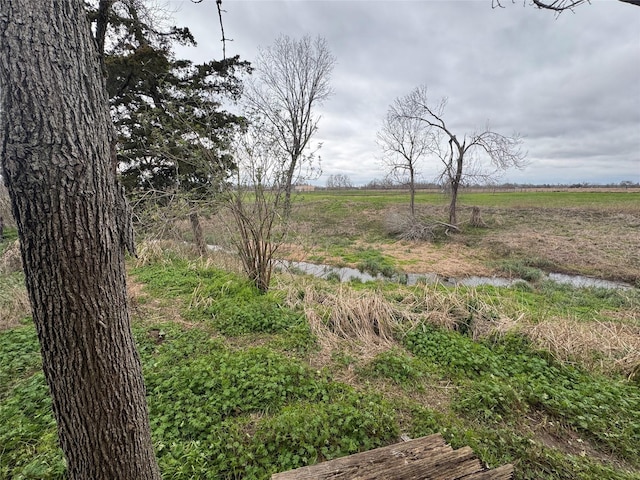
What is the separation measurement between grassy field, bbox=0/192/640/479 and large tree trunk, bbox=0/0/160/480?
1.04 meters

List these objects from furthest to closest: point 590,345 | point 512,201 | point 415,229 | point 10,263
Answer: point 512,201 → point 415,229 → point 10,263 → point 590,345

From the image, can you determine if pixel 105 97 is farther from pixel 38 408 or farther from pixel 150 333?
pixel 150 333

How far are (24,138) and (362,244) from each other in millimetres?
13748

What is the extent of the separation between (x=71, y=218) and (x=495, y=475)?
8.79 ft

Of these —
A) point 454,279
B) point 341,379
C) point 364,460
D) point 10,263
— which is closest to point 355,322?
point 341,379

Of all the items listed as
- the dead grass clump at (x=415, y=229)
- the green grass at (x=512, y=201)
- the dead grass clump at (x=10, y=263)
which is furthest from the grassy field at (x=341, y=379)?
the green grass at (x=512, y=201)

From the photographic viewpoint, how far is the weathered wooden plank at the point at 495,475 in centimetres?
177

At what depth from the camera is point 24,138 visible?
39.2 inches

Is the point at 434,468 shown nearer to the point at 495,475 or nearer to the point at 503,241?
the point at 495,475

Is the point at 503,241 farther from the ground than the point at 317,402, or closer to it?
closer to it

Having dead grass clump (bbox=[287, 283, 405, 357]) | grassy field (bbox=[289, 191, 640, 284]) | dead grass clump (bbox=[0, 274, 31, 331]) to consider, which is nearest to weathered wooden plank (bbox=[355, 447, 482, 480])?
dead grass clump (bbox=[287, 283, 405, 357])

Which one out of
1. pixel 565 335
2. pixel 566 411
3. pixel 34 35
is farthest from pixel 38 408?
pixel 565 335

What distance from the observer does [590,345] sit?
3.78 m

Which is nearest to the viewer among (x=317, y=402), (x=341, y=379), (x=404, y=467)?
(x=404, y=467)
